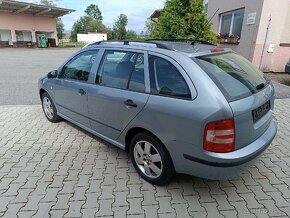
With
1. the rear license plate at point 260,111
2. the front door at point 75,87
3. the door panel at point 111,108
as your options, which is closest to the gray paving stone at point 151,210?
the door panel at point 111,108

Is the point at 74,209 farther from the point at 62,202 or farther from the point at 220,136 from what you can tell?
the point at 220,136

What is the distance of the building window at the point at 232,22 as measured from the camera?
34.9 feet

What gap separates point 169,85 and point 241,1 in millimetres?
9575

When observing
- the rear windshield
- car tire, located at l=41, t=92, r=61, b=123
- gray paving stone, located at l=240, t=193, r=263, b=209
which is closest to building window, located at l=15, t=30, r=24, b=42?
car tire, located at l=41, t=92, r=61, b=123

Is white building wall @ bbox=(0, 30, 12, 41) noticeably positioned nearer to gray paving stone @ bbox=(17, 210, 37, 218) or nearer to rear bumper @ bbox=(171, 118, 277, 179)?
gray paving stone @ bbox=(17, 210, 37, 218)

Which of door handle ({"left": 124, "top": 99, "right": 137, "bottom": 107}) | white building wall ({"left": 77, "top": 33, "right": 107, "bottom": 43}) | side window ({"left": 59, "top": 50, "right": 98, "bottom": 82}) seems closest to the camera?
door handle ({"left": 124, "top": 99, "right": 137, "bottom": 107})

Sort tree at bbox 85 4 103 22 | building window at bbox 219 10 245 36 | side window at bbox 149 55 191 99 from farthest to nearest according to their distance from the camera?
tree at bbox 85 4 103 22
building window at bbox 219 10 245 36
side window at bbox 149 55 191 99

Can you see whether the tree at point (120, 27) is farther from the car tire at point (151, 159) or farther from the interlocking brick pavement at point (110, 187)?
the car tire at point (151, 159)

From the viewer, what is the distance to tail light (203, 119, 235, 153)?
2164mm

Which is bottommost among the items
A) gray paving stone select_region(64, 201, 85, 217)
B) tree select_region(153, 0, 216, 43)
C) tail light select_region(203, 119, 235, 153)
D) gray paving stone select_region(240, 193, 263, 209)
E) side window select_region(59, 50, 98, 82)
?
gray paving stone select_region(64, 201, 85, 217)

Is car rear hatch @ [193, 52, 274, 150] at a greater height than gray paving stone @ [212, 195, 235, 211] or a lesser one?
greater

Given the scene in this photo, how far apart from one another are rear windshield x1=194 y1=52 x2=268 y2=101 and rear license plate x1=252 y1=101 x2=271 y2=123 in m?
0.19

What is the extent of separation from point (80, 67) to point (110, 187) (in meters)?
1.90

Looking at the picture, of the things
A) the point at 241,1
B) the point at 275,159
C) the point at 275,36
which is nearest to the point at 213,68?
the point at 275,159
